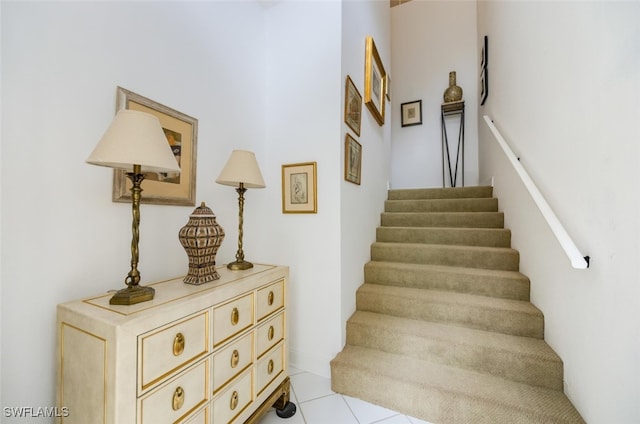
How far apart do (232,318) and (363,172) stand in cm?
173

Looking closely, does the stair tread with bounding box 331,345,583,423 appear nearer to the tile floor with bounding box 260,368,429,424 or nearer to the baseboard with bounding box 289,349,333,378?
the tile floor with bounding box 260,368,429,424

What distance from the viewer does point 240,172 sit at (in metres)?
1.38

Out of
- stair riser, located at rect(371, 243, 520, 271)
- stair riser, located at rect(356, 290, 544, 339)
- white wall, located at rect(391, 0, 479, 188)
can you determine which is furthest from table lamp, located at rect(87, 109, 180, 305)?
white wall, located at rect(391, 0, 479, 188)

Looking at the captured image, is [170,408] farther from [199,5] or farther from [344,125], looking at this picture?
[199,5]

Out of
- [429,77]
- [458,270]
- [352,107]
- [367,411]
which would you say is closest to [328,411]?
[367,411]

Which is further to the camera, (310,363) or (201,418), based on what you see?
(310,363)

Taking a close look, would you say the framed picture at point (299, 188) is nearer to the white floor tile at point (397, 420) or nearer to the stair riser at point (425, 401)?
the stair riser at point (425, 401)

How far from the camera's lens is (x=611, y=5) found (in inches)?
39.5

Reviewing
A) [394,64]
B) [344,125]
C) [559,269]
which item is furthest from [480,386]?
[394,64]

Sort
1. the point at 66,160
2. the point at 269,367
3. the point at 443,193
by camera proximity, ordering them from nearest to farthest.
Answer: the point at 66,160, the point at 269,367, the point at 443,193

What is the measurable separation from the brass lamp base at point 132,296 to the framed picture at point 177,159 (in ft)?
1.55

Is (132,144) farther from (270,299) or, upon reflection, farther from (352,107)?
(352,107)

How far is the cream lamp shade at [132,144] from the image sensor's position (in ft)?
2.64

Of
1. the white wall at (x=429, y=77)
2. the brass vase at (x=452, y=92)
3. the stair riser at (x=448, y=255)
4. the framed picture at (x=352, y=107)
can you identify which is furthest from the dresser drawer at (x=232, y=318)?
the brass vase at (x=452, y=92)
